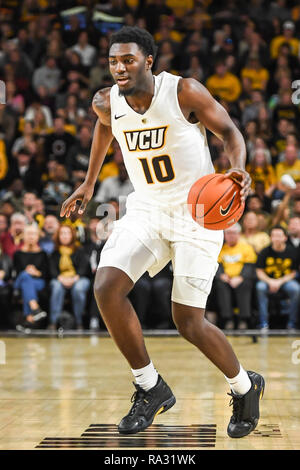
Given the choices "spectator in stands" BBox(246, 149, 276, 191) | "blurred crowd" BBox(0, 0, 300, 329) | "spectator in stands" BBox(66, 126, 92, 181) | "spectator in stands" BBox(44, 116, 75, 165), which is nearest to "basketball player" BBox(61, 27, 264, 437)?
"blurred crowd" BBox(0, 0, 300, 329)

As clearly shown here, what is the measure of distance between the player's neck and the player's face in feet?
0.11

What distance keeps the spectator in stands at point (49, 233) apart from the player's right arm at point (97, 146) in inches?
199

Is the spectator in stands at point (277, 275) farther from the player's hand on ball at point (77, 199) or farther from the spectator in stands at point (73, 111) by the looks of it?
the player's hand on ball at point (77, 199)

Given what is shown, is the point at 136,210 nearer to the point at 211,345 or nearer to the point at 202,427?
the point at 211,345

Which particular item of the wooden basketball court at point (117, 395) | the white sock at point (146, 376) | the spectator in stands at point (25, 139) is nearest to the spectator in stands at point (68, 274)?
the wooden basketball court at point (117, 395)

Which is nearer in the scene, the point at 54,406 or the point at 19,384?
the point at 54,406

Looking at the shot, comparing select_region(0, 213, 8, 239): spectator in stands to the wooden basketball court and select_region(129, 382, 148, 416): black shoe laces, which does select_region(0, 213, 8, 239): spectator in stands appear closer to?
the wooden basketball court

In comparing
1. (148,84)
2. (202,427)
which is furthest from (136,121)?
(202,427)

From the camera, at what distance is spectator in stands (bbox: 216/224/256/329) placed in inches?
357

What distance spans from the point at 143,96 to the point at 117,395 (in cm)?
220

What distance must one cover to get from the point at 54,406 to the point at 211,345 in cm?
140

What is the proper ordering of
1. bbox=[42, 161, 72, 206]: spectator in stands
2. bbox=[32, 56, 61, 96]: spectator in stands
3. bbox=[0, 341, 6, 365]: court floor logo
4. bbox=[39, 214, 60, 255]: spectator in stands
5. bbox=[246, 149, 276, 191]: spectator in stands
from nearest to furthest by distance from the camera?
bbox=[0, 341, 6, 365]: court floor logo
bbox=[39, 214, 60, 255]: spectator in stands
bbox=[246, 149, 276, 191]: spectator in stands
bbox=[42, 161, 72, 206]: spectator in stands
bbox=[32, 56, 61, 96]: spectator in stands

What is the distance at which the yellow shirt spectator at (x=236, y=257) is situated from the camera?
365 inches

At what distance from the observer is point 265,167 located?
10.6 meters
